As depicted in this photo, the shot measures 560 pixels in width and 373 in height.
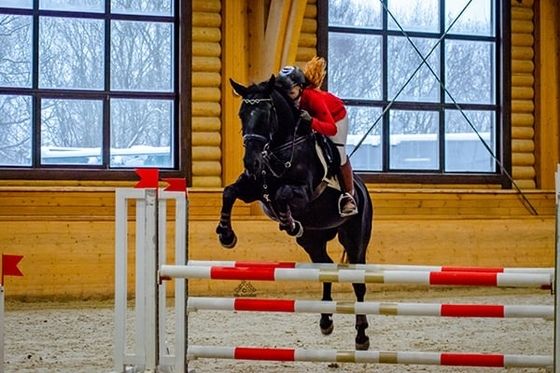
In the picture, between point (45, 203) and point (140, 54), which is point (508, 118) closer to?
point (140, 54)

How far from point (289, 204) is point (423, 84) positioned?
220 inches

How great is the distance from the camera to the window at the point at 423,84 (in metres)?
9.01

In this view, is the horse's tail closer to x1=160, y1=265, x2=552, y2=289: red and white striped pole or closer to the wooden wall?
x1=160, y1=265, x2=552, y2=289: red and white striped pole

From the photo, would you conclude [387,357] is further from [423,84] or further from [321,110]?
[423,84]

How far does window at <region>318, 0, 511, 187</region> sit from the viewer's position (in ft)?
29.6

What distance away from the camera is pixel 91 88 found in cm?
823

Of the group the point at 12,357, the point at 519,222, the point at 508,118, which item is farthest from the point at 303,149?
the point at 508,118

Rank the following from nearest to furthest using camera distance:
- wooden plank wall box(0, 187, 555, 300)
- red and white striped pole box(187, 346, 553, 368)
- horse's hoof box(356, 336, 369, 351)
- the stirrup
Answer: red and white striped pole box(187, 346, 553, 368) → the stirrup → horse's hoof box(356, 336, 369, 351) → wooden plank wall box(0, 187, 555, 300)

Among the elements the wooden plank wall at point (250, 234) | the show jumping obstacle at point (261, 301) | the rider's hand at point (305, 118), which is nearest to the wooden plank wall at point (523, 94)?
the wooden plank wall at point (250, 234)

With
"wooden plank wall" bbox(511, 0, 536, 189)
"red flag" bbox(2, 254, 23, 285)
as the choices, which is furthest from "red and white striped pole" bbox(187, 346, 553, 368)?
"wooden plank wall" bbox(511, 0, 536, 189)

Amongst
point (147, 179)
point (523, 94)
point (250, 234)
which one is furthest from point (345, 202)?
point (523, 94)

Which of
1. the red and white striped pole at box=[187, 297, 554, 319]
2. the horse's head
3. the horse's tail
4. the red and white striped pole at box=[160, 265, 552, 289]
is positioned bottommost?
the red and white striped pole at box=[187, 297, 554, 319]

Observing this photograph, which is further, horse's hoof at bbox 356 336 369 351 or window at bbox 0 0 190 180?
window at bbox 0 0 190 180

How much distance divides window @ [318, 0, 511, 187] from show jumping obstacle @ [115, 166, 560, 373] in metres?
5.09
